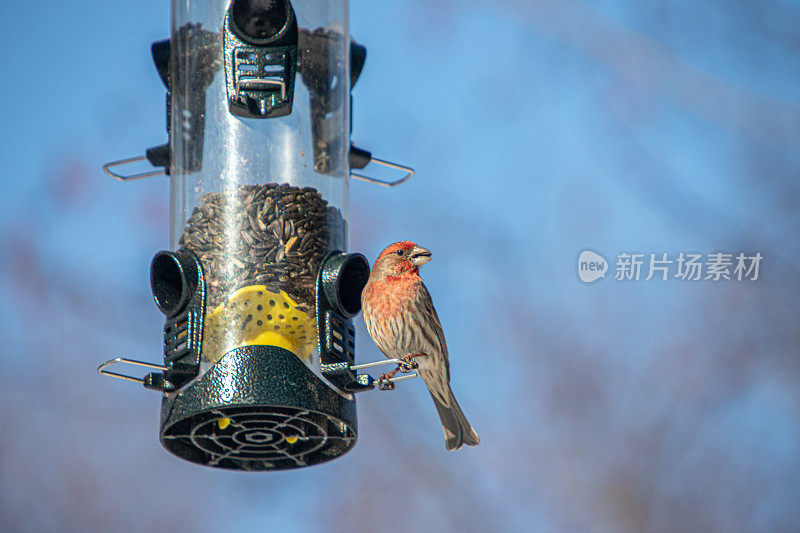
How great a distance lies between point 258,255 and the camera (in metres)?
5.87

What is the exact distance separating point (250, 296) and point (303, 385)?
558mm

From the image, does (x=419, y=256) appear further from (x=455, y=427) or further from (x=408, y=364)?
(x=455, y=427)

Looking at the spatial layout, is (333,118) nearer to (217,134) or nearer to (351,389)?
(217,134)

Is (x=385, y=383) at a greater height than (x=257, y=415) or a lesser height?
greater

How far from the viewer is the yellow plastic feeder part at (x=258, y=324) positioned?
5.70 metres

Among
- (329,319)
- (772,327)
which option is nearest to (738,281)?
(772,327)

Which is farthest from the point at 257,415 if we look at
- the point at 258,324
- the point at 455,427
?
the point at 455,427

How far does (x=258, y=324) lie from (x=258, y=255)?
0.36m

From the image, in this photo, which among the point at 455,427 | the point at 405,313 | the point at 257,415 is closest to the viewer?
the point at 257,415

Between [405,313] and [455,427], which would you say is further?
[455,427]

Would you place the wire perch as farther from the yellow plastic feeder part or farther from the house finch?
the yellow plastic feeder part

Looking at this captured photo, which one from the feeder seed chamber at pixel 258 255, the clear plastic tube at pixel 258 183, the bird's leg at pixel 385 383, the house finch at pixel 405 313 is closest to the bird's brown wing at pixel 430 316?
the house finch at pixel 405 313

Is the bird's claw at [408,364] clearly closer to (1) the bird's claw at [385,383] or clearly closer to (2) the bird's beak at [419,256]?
(1) the bird's claw at [385,383]

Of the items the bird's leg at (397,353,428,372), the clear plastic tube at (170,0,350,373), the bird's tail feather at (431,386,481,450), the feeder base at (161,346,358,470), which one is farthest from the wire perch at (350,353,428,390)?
the bird's tail feather at (431,386,481,450)
